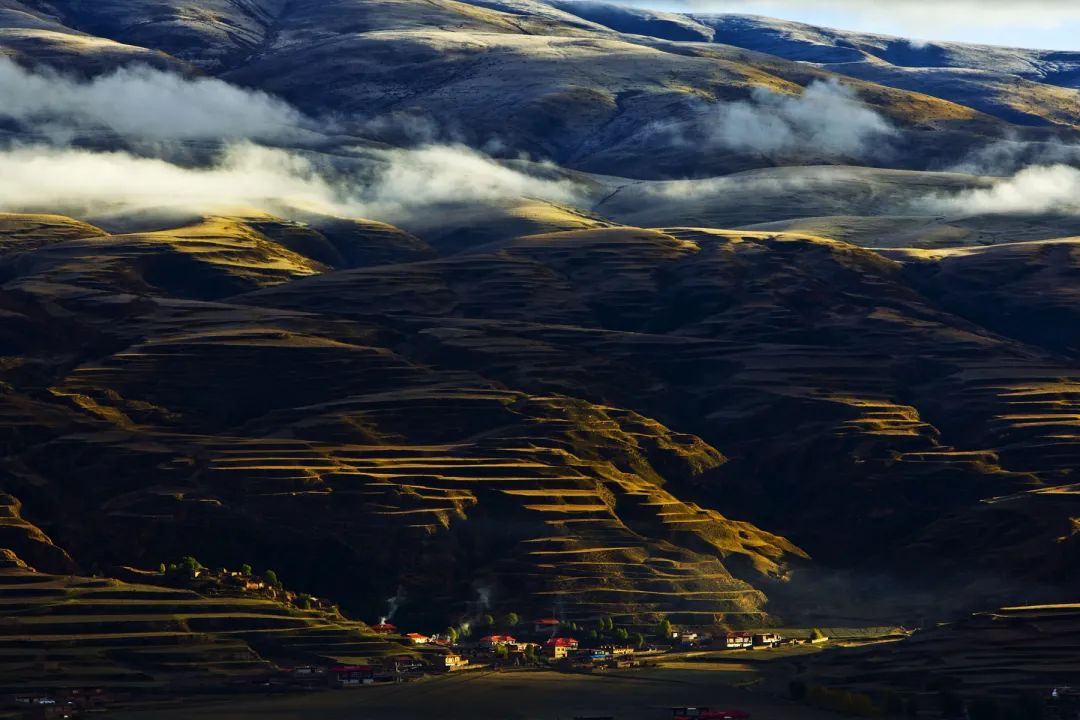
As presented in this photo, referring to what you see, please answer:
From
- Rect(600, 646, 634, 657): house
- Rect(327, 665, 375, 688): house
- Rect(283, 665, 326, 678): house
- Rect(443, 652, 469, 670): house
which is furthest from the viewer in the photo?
Rect(600, 646, 634, 657): house

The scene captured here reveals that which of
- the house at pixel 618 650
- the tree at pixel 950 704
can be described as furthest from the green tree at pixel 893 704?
the house at pixel 618 650

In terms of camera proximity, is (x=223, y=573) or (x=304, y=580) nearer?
(x=223, y=573)

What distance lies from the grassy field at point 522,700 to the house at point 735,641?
11.4 meters

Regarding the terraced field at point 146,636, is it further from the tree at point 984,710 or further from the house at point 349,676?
the tree at point 984,710

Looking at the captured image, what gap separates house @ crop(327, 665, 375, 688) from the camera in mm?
117188

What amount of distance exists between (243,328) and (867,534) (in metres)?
58.2

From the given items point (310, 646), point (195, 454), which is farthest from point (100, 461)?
point (310, 646)

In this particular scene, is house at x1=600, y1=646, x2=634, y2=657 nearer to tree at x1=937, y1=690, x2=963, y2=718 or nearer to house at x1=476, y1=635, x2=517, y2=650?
house at x1=476, y1=635, x2=517, y2=650

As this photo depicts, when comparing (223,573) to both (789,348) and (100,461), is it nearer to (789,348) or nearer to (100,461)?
(100,461)

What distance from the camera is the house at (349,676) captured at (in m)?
117

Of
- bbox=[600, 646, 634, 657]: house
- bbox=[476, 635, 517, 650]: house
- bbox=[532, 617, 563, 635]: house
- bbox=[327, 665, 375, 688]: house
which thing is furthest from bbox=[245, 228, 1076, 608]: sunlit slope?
bbox=[327, 665, 375, 688]: house

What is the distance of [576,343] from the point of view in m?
196

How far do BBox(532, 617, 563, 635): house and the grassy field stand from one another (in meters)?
13.6

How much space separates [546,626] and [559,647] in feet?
20.3
